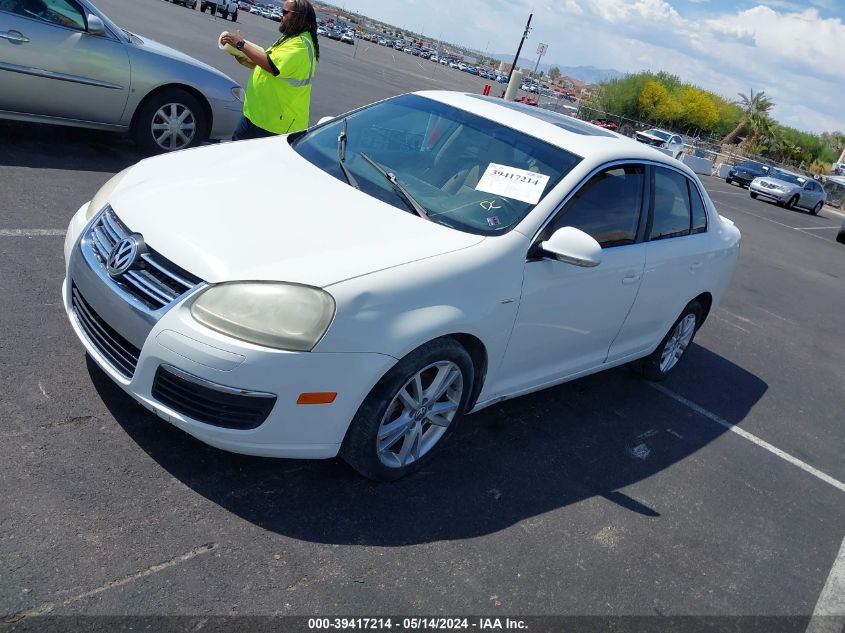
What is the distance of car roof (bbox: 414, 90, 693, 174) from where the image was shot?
431 cm

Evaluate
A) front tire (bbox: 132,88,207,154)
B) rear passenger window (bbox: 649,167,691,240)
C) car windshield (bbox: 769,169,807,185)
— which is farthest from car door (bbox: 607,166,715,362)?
car windshield (bbox: 769,169,807,185)

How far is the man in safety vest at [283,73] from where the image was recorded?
5723 mm

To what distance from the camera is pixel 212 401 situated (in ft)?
9.81

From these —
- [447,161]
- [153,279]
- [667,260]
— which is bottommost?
[153,279]

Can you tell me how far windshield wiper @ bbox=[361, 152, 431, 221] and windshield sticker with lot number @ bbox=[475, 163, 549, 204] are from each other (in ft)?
1.23

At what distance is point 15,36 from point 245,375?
5.41 metres

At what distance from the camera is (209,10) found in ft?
159

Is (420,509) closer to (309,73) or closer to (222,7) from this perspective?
(309,73)

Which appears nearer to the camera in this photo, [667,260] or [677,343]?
[667,260]

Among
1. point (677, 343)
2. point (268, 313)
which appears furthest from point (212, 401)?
point (677, 343)

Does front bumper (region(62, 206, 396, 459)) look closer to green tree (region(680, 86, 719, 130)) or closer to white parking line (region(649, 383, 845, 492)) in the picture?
white parking line (region(649, 383, 845, 492))

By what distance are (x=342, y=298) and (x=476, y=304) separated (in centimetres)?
72

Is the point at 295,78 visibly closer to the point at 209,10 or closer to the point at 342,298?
the point at 342,298

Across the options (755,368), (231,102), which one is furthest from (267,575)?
(231,102)
